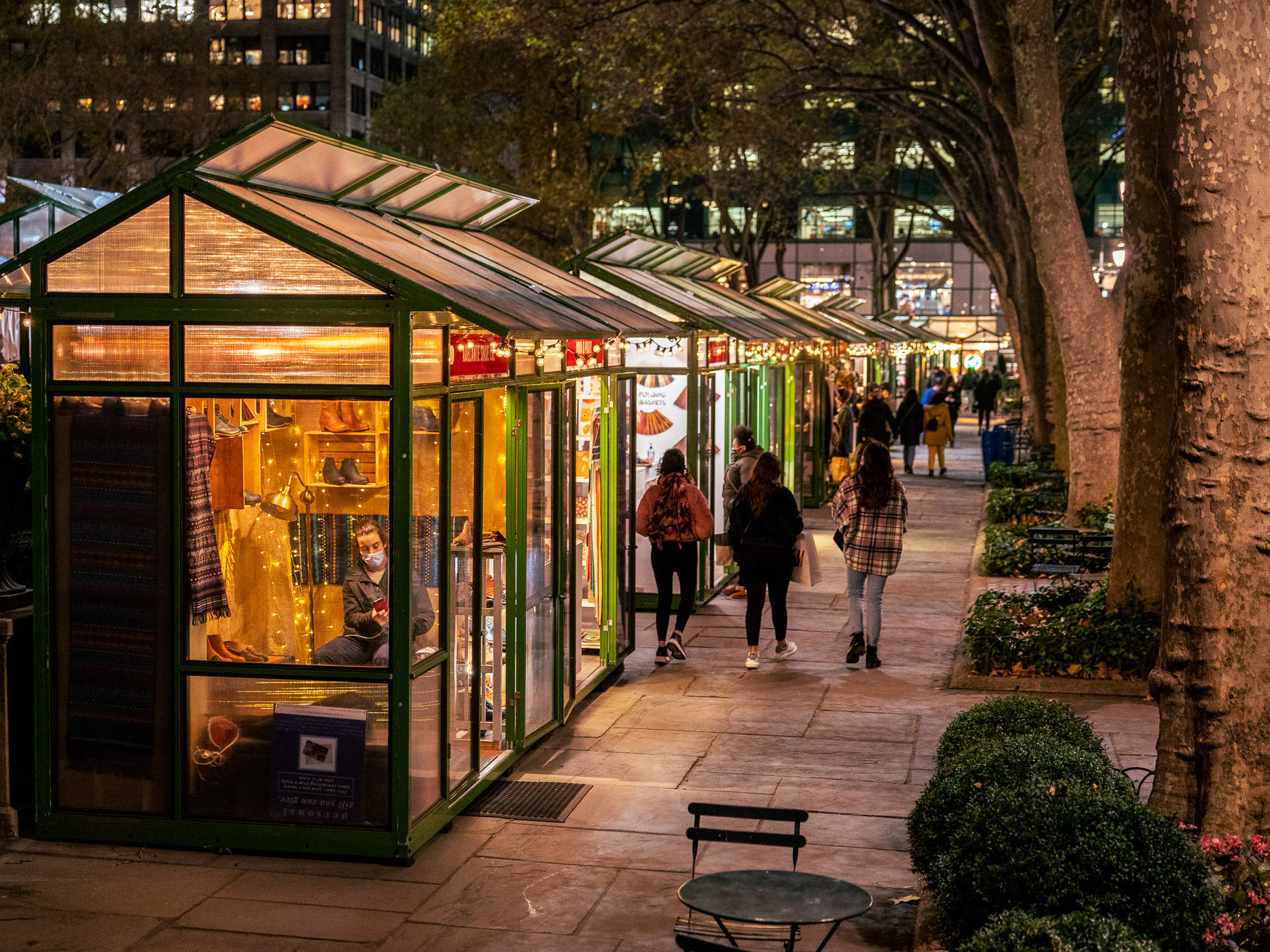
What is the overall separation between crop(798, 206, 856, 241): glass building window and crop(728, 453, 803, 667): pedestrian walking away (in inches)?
2368

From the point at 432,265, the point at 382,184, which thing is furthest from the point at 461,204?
the point at 432,265

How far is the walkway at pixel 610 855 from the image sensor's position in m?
6.24

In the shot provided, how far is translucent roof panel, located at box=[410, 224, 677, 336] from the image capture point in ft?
30.9

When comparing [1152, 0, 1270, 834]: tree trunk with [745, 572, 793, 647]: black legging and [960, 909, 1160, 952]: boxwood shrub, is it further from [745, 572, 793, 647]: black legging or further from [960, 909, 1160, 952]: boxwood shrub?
[745, 572, 793, 647]: black legging

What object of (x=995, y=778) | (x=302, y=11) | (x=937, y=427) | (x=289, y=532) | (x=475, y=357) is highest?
(x=302, y=11)

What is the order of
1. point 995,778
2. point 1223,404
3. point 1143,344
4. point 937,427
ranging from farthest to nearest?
point 937,427, point 1143,344, point 995,778, point 1223,404

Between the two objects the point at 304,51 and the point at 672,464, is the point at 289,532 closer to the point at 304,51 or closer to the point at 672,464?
the point at 672,464

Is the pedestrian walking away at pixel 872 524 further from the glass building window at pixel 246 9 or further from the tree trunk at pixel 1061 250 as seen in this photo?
the glass building window at pixel 246 9

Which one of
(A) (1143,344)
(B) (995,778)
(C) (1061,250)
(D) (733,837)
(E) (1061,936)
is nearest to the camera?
(E) (1061,936)

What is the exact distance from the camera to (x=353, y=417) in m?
7.11

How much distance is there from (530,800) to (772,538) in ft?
13.1

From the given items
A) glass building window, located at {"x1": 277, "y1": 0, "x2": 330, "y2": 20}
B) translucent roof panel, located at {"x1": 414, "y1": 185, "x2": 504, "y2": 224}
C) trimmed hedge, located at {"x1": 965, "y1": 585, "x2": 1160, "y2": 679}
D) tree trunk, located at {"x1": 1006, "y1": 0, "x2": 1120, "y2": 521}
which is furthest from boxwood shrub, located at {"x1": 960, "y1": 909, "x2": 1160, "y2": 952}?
glass building window, located at {"x1": 277, "y1": 0, "x2": 330, "y2": 20}

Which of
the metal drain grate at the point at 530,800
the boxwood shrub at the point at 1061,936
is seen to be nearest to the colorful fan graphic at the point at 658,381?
the metal drain grate at the point at 530,800

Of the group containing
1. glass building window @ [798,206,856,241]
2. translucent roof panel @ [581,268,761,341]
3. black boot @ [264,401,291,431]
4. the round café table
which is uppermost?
glass building window @ [798,206,856,241]
